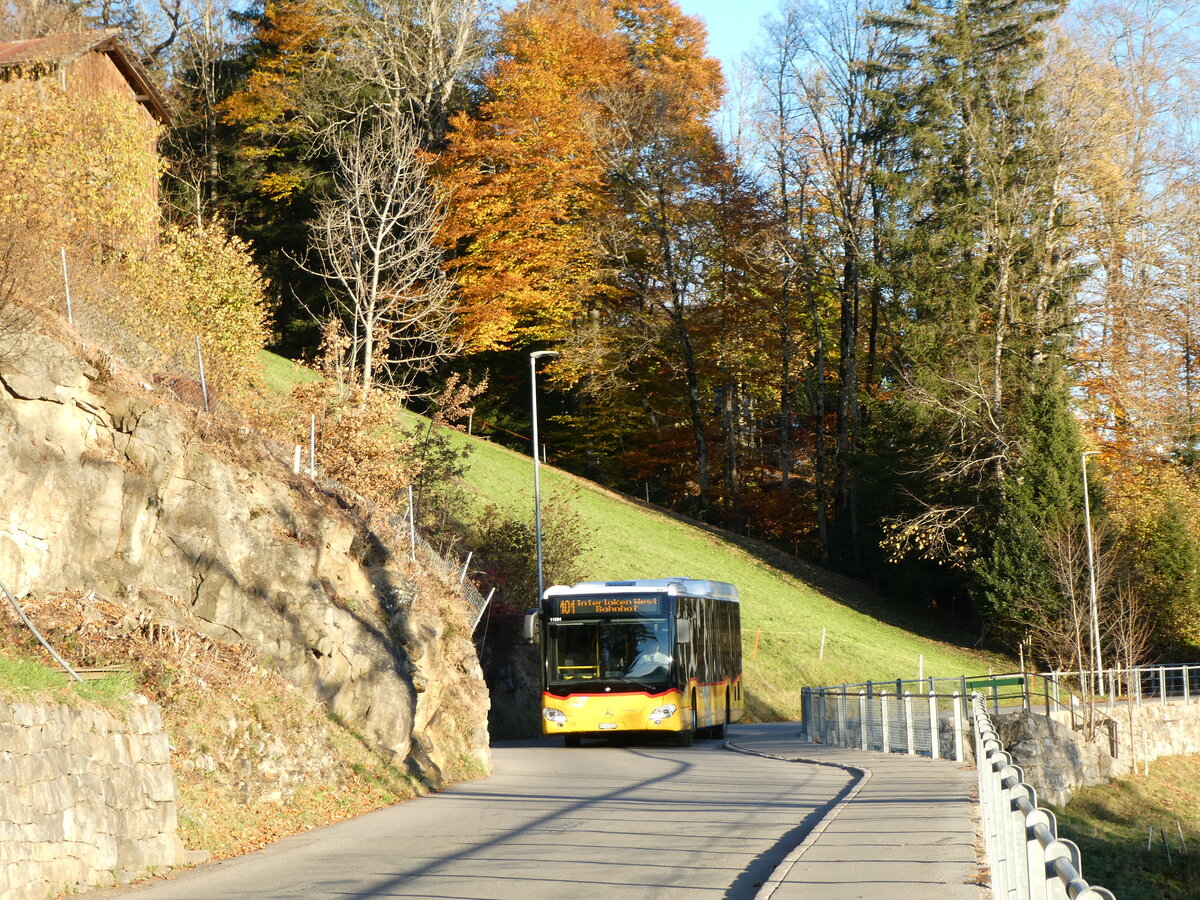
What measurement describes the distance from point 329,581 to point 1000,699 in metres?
19.8

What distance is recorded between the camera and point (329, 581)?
19094 mm

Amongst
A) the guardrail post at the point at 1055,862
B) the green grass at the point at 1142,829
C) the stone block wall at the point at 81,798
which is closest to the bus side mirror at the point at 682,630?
the green grass at the point at 1142,829

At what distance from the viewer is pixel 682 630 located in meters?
26.4

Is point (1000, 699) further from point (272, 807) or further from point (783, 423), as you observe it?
point (783, 423)

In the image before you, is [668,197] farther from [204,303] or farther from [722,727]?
[722,727]

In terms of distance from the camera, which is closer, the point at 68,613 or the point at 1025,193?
the point at 68,613

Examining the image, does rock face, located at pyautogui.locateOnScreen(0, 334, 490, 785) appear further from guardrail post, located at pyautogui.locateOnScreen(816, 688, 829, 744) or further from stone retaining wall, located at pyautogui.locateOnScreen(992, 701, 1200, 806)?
stone retaining wall, located at pyautogui.locateOnScreen(992, 701, 1200, 806)

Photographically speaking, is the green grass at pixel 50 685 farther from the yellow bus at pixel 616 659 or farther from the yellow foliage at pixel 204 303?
the yellow foliage at pixel 204 303

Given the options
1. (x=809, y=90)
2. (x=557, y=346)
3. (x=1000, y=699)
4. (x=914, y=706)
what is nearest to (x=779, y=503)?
(x=557, y=346)

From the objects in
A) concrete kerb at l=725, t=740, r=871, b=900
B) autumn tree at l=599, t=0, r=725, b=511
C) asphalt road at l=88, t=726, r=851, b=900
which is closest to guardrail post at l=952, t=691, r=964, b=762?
concrete kerb at l=725, t=740, r=871, b=900

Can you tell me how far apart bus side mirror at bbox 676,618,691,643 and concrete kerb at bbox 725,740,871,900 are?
7.81 feet

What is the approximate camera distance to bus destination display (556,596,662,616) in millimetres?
27078

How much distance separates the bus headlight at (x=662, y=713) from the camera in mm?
26812

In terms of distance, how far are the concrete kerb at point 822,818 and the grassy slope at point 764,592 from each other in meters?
15.0
